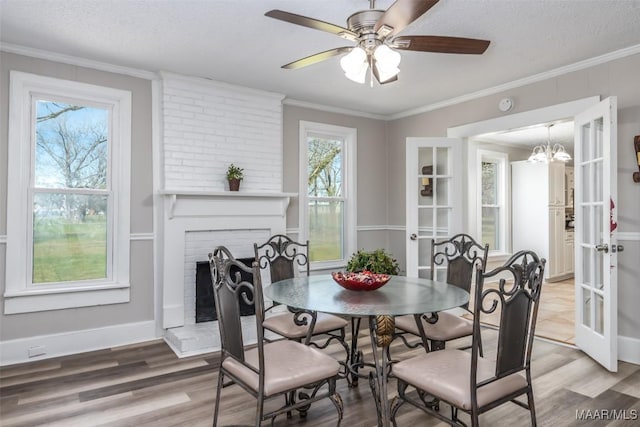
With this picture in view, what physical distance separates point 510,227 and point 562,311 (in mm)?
2485

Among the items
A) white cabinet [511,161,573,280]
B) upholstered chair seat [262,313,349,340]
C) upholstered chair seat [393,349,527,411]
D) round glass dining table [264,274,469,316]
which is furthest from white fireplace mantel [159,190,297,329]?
white cabinet [511,161,573,280]

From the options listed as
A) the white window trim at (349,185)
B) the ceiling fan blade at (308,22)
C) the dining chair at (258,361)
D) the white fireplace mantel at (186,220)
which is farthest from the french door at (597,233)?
the white fireplace mantel at (186,220)

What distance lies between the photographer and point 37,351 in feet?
10.7

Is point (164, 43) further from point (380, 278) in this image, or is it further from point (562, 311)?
point (562, 311)

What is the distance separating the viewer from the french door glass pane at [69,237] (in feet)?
11.1

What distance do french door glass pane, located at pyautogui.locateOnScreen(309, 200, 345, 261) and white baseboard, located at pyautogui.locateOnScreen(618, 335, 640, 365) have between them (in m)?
2.95

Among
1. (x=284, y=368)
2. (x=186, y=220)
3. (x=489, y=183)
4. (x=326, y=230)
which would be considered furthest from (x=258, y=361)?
(x=489, y=183)

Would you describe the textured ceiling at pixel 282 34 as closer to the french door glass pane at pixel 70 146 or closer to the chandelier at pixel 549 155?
the french door glass pane at pixel 70 146

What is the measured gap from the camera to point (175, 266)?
3832mm

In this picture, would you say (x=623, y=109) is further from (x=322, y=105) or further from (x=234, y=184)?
(x=234, y=184)

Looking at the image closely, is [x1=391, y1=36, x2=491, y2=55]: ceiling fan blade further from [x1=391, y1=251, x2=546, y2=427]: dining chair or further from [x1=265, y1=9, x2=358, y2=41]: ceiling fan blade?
[x1=391, y1=251, x2=546, y2=427]: dining chair

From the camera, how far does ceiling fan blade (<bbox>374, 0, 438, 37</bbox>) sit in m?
1.88

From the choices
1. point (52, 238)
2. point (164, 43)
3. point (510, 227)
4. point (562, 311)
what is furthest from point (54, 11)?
point (510, 227)

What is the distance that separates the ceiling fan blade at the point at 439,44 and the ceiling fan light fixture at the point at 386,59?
0.11 m
